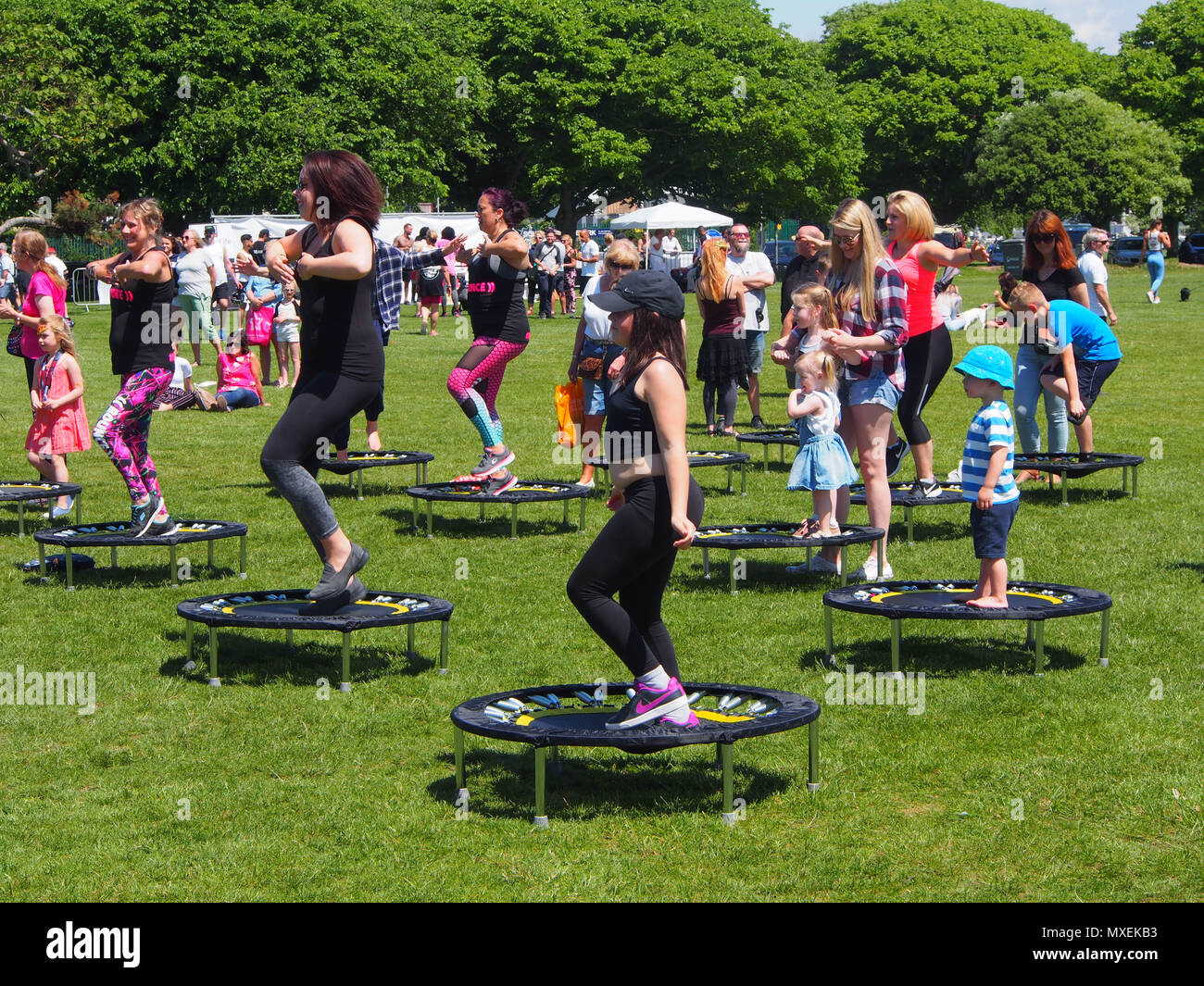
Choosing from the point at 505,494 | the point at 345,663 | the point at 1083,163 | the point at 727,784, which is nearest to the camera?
the point at 727,784

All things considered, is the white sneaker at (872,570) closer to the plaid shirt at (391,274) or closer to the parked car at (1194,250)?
the plaid shirt at (391,274)

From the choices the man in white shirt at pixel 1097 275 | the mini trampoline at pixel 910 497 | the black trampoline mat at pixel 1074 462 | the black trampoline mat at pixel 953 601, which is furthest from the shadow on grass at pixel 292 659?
the man in white shirt at pixel 1097 275

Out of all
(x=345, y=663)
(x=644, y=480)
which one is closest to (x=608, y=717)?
(x=644, y=480)

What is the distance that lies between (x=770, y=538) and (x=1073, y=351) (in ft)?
15.1

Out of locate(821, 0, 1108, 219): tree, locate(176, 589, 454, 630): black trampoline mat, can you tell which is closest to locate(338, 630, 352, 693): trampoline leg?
locate(176, 589, 454, 630): black trampoline mat

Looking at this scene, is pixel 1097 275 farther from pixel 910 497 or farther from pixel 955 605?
pixel 955 605

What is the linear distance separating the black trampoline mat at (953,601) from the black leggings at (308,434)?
2634 millimetres

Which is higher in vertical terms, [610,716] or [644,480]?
[644,480]

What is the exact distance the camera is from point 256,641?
8.90 m

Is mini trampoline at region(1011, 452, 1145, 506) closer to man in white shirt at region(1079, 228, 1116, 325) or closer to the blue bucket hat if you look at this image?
man in white shirt at region(1079, 228, 1116, 325)

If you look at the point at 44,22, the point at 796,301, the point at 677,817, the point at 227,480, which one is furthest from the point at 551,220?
the point at 677,817

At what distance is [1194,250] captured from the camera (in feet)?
201

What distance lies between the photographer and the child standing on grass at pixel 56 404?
11.6 metres

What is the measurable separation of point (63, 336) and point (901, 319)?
6.19 m
